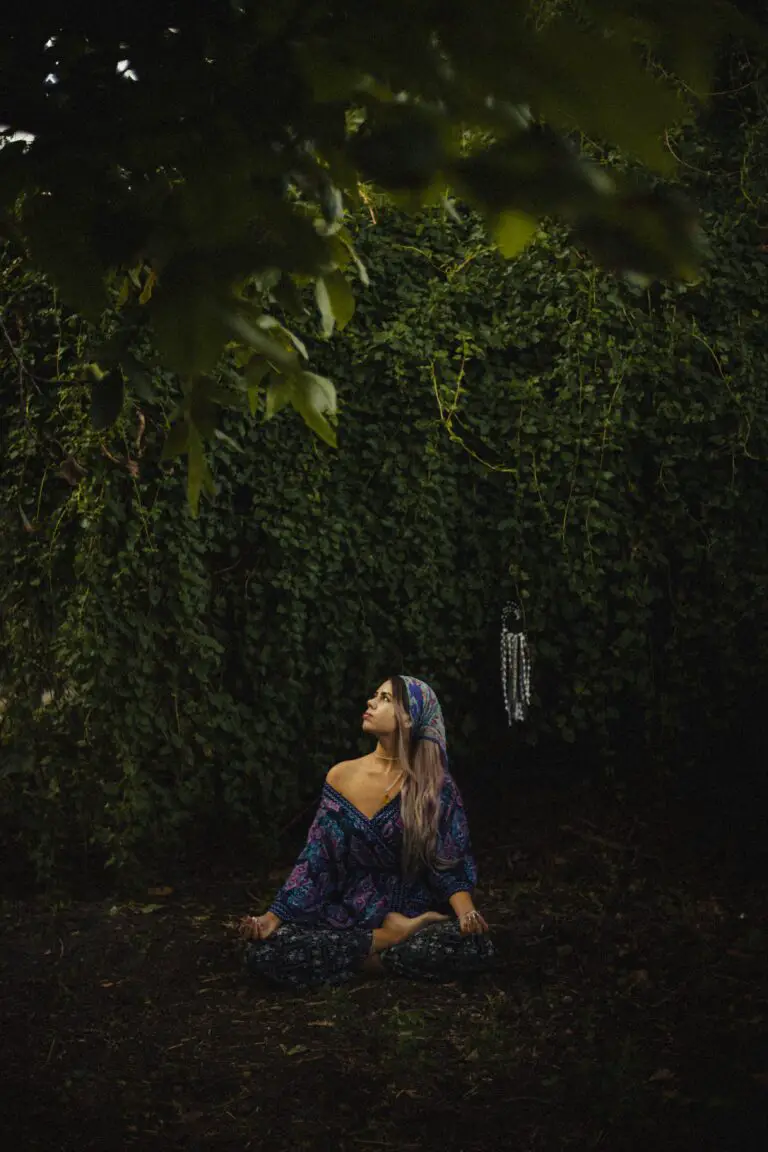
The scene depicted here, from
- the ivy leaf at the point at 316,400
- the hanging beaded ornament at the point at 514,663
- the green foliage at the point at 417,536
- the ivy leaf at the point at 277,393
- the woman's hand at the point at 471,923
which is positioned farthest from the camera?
the hanging beaded ornament at the point at 514,663

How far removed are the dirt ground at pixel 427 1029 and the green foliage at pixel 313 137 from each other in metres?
2.27

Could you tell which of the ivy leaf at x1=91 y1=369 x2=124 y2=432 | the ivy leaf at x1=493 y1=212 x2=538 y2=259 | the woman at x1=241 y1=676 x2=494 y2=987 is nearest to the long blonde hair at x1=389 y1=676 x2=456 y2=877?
the woman at x1=241 y1=676 x2=494 y2=987

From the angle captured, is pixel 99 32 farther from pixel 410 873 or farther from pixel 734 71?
pixel 734 71

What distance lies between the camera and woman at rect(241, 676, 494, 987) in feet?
13.3

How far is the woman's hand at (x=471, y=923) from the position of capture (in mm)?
3992

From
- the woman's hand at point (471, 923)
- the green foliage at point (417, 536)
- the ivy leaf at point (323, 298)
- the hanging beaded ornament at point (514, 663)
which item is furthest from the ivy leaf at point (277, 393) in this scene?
the hanging beaded ornament at point (514, 663)

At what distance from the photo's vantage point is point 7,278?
5043 mm

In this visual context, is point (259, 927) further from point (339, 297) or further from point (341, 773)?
point (339, 297)

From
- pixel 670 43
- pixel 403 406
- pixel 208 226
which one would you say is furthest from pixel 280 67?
pixel 403 406

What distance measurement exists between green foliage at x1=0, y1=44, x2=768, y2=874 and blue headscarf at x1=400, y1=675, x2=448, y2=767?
1215 millimetres

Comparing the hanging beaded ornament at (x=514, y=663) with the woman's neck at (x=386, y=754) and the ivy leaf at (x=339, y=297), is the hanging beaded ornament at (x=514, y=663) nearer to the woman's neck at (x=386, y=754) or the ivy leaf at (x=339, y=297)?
the woman's neck at (x=386, y=754)

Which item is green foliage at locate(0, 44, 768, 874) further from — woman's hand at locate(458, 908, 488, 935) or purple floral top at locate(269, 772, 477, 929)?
woman's hand at locate(458, 908, 488, 935)

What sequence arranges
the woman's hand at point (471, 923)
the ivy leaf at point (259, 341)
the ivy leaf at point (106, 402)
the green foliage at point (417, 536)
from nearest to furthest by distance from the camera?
1. the ivy leaf at point (259, 341)
2. the ivy leaf at point (106, 402)
3. the woman's hand at point (471, 923)
4. the green foliage at point (417, 536)

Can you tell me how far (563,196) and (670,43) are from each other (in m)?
0.20
